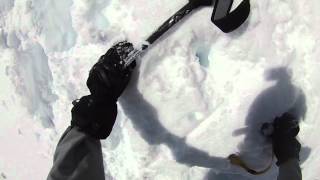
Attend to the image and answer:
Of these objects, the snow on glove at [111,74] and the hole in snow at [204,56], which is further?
the hole in snow at [204,56]

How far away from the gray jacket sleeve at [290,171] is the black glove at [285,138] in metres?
0.01

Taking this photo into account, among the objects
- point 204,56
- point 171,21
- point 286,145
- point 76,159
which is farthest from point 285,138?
point 76,159

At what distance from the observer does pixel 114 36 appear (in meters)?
1.39

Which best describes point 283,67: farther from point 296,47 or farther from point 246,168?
point 246,168

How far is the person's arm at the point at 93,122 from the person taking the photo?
1182mm

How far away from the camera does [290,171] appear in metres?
1.29

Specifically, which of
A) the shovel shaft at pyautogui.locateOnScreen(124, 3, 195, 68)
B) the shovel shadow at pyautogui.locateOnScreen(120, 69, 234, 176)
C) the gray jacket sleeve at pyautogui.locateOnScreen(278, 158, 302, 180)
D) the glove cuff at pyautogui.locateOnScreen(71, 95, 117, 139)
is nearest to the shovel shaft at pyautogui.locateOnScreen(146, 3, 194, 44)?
the shovel shaft at pyautogui.locateOnScreen(124, 3, 195, 68)

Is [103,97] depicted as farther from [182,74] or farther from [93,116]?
[182,74]

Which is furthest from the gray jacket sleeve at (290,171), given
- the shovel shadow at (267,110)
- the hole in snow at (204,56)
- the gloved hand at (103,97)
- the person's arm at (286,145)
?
the gloved hand at (103,97)

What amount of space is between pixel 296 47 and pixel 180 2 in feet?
1.17

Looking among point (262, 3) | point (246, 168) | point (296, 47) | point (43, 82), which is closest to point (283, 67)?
point (296, 47)

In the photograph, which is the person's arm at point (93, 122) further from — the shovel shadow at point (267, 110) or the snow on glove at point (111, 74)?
the shovel shadow at point (267, 110)

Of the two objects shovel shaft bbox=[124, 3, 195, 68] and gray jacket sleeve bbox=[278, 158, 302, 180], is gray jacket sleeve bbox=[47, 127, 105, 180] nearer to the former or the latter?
shovel shaft bbox=[124, 3, 195, 68]

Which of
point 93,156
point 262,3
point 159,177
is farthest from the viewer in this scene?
point 159,177
